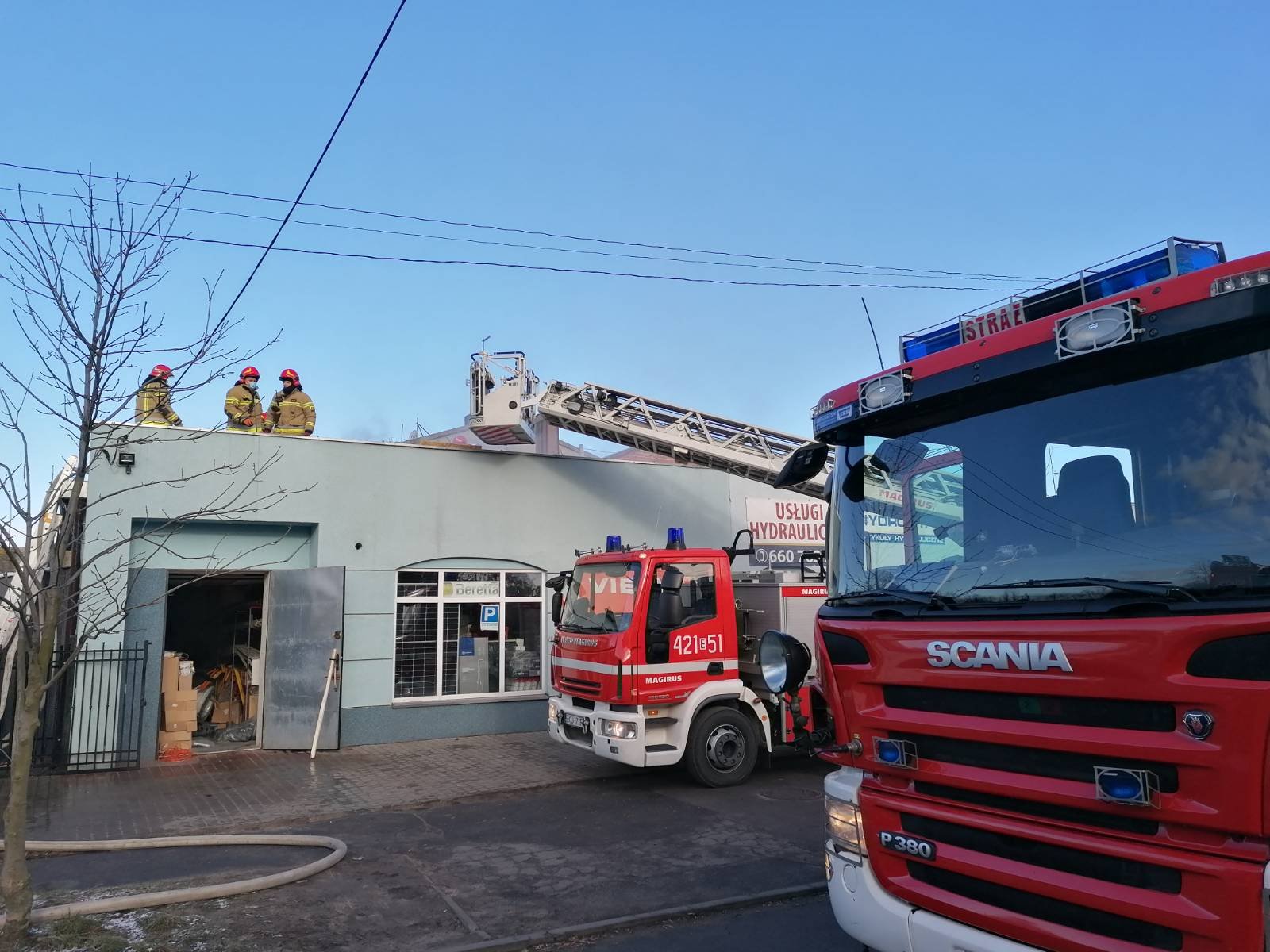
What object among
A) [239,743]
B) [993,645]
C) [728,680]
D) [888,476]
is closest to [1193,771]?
[993,645]

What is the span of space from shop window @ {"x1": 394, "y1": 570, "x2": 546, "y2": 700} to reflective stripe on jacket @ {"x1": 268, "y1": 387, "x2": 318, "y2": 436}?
2697mm

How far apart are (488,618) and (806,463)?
9.44 m

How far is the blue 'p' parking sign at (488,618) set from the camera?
13.2 m

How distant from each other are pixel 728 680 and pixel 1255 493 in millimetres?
7361

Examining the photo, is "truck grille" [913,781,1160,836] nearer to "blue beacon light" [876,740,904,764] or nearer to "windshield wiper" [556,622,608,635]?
"blue beacon light" [876,740,904,764]

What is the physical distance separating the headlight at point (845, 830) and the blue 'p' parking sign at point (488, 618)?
9748 millimetres

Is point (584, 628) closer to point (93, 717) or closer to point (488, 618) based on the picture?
point (488, 618)

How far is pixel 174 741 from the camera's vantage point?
37.7 feet

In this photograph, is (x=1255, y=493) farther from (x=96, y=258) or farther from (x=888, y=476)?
(x=96, y=258)

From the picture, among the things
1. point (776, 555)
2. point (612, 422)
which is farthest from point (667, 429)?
point (776, 555)

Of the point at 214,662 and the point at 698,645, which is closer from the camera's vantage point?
the point at 698,645

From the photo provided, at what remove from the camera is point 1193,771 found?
2.59m

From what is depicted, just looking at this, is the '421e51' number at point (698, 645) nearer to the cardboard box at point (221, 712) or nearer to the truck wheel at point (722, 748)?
the truck wheel at point (722, 748)

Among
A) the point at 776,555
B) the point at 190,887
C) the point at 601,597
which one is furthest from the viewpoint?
the point at 776,555
